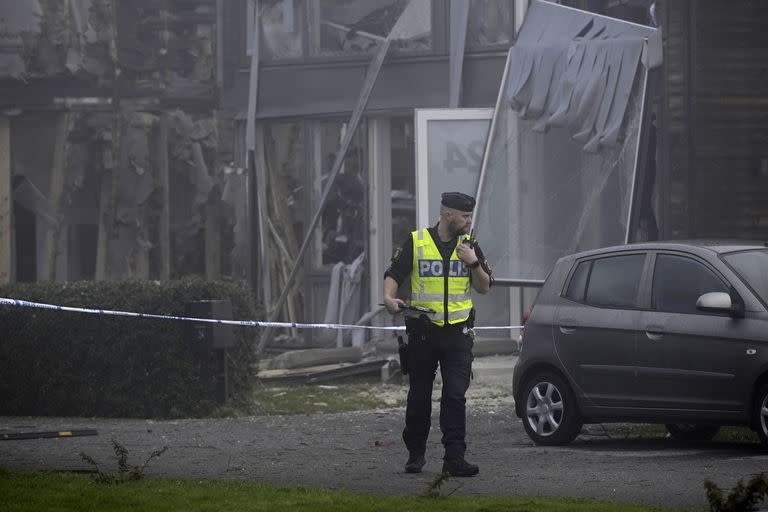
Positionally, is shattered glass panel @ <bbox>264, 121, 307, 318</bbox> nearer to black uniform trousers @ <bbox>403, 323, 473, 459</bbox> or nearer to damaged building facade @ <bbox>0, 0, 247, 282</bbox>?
damaged building facade @ <bbox>0, 0, 247, 282</bbox>

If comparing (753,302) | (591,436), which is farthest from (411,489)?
(591,436)

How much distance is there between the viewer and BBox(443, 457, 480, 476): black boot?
30.6ft

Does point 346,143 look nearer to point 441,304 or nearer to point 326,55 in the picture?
point 326,55

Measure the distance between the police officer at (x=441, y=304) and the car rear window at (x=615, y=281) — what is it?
164cm

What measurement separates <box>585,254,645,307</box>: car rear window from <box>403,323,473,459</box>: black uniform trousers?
1.76 meters

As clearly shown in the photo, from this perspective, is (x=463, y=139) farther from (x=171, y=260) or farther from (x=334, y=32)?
(x=171, y=260)

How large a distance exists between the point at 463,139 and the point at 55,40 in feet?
20.7

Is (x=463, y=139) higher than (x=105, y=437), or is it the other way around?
(x=463, y=139)

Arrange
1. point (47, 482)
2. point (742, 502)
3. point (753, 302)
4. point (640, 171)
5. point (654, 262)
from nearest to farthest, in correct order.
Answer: point (742, 502) < point (47, 482) < point (753, 302) < point (654, 262) < point (640, 171)

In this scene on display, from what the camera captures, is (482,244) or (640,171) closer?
(640,171)

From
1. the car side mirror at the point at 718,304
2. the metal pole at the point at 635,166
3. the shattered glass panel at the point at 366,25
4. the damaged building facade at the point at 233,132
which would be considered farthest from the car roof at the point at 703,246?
the shattered glass panel at the point at 366,25

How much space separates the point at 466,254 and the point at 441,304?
355 millimetres

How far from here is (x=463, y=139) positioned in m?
17.6

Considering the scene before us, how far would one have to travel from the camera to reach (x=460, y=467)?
9.32 metres
